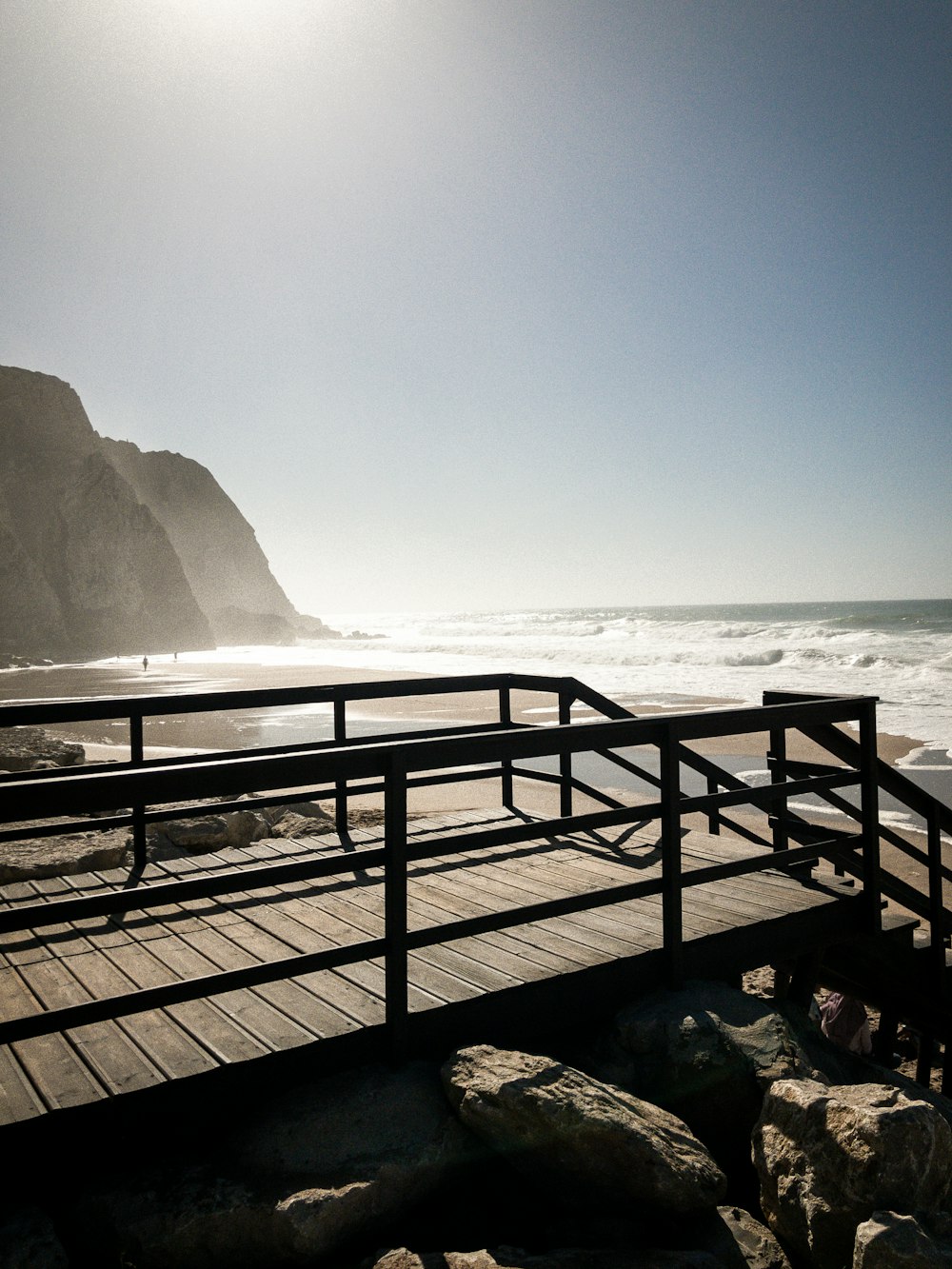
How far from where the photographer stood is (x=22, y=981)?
3.31 metres

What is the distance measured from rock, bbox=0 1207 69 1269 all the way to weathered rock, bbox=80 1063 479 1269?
0.14 metres

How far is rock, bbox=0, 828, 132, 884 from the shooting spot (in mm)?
4957

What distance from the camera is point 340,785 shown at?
5.47 metres

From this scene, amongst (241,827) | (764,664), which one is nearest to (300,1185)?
(241,827)

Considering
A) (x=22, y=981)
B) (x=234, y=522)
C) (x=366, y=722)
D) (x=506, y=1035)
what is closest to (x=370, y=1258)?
(x=506, y=1035)

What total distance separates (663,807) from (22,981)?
2.74m

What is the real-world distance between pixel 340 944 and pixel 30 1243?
154 centimetres

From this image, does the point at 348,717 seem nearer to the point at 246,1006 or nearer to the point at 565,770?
the point at 565,770

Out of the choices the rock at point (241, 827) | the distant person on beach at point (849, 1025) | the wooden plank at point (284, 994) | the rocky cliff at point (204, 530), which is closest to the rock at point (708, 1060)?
the wooden plank at point (284, 994)

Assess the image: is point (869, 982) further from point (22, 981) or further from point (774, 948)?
point (22, 981)

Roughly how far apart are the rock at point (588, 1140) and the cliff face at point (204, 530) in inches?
5035

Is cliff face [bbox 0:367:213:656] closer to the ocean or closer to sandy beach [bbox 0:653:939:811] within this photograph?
the ocean

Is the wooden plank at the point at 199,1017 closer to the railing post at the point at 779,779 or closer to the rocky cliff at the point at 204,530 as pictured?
the railing post at the point at 779,779

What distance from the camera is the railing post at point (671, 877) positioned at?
365 cm
